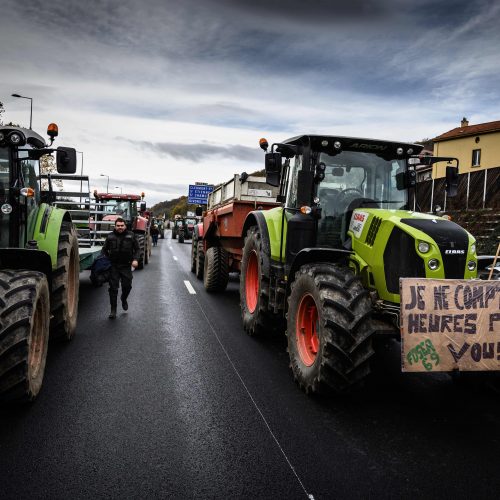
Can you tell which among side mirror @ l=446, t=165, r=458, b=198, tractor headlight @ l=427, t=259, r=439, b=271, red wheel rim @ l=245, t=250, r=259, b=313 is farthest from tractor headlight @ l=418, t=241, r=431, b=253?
red wheel rim @ l=245, t=250, r=259, b=313

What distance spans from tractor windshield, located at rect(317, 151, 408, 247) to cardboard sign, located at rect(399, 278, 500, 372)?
174 cm

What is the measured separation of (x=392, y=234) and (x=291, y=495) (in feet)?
8.57

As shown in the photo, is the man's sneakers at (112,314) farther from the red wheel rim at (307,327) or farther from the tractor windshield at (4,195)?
the red wheel rim at (307,327)

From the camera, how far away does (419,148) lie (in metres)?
6.07

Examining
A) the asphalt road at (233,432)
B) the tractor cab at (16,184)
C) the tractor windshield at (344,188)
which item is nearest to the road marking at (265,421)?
the asphalt road at (233,432)

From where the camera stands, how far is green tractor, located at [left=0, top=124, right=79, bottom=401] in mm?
4090

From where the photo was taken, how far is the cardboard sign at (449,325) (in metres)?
4.24

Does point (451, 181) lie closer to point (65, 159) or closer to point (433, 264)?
point (433, 264)

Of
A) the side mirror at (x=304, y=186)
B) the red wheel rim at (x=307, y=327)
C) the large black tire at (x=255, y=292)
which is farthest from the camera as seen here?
the large black tire at (x=255, y=292)

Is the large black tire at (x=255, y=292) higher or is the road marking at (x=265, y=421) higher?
the large black tire at (x=255, y=292)

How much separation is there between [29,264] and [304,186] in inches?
120

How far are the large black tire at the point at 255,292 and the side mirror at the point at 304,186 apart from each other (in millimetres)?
1304

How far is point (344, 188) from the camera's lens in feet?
19.5

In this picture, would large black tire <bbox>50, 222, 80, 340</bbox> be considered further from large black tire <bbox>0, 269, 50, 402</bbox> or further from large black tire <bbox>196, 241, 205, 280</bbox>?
large black tire <bbox>196, 241, 205, 280</bbox>
